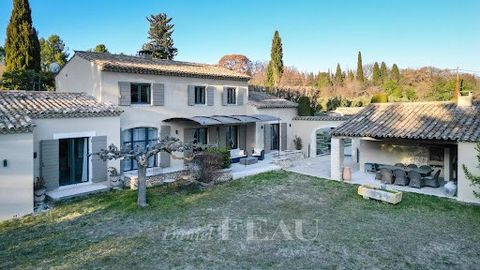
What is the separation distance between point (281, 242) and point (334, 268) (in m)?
2.21

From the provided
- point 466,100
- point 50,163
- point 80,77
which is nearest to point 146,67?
point 80,77

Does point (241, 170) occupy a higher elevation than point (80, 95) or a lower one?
lower

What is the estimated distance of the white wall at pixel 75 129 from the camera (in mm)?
16047

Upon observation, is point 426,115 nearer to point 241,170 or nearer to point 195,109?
point 241,170

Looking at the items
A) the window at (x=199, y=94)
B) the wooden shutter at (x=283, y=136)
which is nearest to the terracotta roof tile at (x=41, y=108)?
the window at (x=199, y=94)

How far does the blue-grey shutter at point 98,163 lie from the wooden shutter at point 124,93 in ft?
9.18

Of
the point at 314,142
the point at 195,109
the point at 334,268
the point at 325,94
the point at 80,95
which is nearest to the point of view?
the point at 334,268

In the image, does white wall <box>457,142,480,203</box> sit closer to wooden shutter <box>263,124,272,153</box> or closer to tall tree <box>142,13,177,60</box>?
wooden shutter <box>263,124,272,153</box>

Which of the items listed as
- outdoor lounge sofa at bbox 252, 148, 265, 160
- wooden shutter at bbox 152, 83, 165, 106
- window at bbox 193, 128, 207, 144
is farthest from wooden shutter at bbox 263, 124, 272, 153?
wooden shutter at bbox 152, 83, 165, 106

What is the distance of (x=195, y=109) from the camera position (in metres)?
24.3

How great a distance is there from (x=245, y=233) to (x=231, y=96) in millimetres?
16409

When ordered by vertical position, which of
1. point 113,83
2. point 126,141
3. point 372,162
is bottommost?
point 372,162

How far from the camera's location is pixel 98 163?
18188mm

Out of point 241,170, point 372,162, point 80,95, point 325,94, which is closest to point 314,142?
point 372,162
